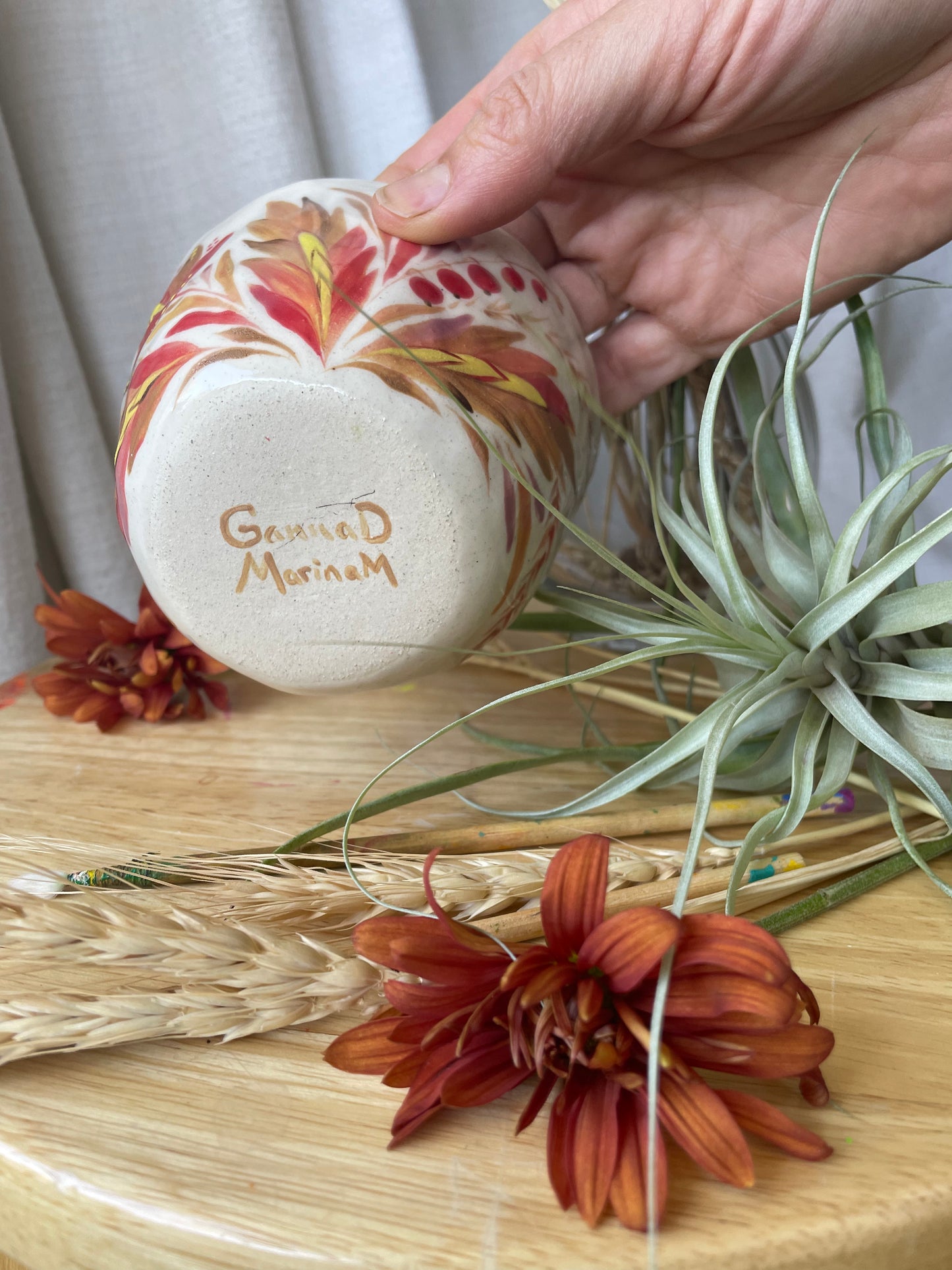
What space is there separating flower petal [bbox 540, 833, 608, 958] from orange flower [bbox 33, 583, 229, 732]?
36 cm

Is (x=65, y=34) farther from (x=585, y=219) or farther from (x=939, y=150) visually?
(x=939, y=150)

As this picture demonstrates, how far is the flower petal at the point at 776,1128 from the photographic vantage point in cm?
26

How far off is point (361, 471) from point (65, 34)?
1.70 ft

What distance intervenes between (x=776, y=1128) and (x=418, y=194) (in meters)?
0.34

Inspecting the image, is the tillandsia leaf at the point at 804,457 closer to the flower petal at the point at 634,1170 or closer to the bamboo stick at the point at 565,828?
the bamboo stick at the point at 565,828

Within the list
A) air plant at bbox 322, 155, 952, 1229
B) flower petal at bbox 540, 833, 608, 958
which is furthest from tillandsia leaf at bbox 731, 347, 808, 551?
flower petal at bbox 540, 833, 608, 958

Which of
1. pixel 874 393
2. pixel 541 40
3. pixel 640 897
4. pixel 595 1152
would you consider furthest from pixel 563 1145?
pixel 541 40

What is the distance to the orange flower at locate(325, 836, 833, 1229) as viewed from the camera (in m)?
0.25

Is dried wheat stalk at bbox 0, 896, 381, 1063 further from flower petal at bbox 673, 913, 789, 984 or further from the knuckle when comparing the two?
the knuckle

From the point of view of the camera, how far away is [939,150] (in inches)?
19.8

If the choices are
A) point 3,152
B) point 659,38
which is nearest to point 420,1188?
point 659,38

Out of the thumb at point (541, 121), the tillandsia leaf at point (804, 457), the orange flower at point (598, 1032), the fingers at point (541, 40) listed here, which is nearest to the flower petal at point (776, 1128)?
the orange flower at point (598, 1032)

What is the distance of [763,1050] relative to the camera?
0.27 metres
